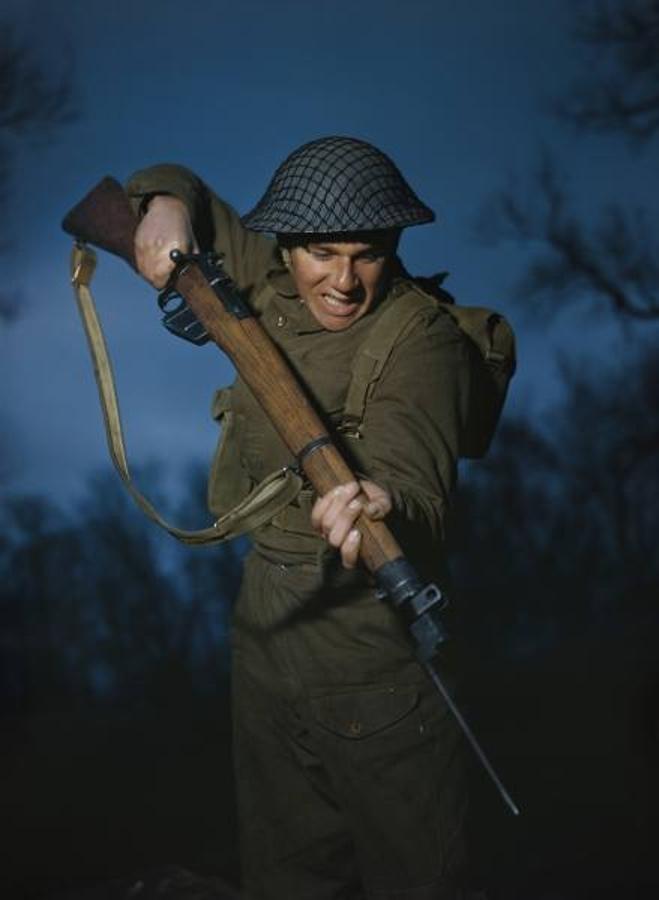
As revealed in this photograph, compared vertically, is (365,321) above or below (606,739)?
above

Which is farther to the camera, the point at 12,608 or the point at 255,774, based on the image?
the point at 12,608

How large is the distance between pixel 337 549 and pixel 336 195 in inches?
28.7

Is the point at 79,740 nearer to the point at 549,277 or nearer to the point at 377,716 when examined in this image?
the point at 377,716

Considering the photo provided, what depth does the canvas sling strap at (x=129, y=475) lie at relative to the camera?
2.30 metres

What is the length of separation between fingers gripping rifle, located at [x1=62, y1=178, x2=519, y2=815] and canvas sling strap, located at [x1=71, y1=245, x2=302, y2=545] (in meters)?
0.09

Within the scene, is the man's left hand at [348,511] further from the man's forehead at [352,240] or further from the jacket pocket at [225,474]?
the jacket pocket at [225,474]

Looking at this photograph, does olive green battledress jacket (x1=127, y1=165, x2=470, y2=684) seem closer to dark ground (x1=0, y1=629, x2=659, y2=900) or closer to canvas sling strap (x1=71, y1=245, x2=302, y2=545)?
canvas sling strap (x1=71, y1=245, x2=302, y2=545)

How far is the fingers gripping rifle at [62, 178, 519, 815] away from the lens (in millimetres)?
1940

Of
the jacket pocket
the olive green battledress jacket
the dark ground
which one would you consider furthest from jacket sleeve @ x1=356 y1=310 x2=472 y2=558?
the dark ground

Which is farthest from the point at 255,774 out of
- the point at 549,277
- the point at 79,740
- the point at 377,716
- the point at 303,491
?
the point at 549,277

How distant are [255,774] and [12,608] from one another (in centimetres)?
251

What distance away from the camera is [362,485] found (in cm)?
201

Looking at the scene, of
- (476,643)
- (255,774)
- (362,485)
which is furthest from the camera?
(476,643)

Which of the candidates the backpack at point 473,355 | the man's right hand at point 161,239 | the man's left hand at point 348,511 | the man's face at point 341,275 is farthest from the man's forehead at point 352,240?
the man's left hand at point 348,511
